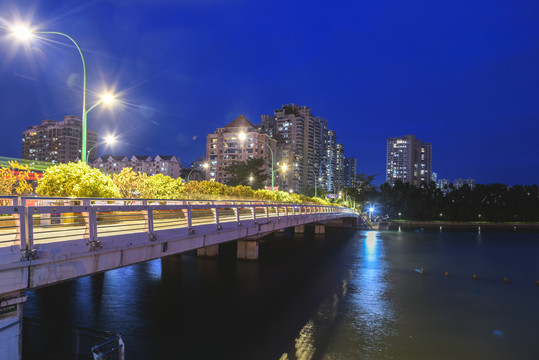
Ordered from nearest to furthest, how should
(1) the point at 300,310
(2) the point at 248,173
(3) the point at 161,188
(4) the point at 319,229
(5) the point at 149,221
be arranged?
(5) the point at 149,221, (1) the point at 300,310, (3) the point at 161,188, (4) the point at 319,229, (2) the point at 248,173

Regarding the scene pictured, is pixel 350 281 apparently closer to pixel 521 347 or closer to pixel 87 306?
pixel 521 347

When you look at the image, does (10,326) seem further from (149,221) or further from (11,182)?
(11,182)

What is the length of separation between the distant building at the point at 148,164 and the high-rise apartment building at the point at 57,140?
15.5 metres

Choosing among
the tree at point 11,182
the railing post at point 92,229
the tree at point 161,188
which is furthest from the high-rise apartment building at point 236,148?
the railing post at point 92,229

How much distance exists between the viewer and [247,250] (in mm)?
35406

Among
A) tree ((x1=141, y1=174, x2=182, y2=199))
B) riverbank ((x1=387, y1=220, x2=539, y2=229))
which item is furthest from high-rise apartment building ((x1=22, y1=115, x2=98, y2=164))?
tree ((x1=141, y1=174, x2=182, y2=199))

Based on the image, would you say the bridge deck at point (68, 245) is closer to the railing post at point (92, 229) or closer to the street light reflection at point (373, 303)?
the railing post at point (92, 229)

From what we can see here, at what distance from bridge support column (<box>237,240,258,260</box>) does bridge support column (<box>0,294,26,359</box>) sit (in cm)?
2840

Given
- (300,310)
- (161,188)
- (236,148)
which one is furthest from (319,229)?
(236,148)

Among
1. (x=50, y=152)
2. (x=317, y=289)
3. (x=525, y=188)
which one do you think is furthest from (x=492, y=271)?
(x=50, y=152)

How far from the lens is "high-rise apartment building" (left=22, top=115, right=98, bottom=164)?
176288 mm

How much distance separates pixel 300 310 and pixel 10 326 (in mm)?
15830

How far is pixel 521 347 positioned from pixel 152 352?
619 inches

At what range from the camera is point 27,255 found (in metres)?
7.32
